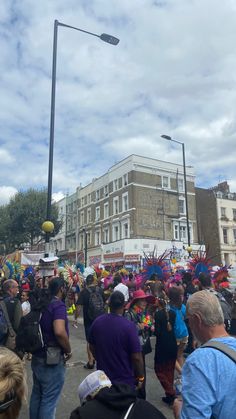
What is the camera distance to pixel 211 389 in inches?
72.5

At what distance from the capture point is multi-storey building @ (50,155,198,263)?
123 ft

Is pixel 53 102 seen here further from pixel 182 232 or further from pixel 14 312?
pixel 182 232

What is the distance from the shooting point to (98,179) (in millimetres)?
45719

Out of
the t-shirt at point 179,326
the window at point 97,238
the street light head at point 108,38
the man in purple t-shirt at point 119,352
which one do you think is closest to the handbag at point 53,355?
the man in purple t-shirt at point 119,352

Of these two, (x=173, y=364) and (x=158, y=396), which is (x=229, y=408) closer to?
(x=173, y=364)

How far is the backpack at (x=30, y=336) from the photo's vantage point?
12.6 ft

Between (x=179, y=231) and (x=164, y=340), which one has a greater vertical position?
(x=179, y=231)

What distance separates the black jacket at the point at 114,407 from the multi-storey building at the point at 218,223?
40323 mm

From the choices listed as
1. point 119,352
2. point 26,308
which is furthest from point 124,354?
point 26,308

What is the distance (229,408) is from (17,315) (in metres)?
3.75

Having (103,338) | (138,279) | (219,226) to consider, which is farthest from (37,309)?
(219,226)

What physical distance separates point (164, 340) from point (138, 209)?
3289cm

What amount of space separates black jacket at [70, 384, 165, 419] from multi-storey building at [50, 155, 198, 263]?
3219cm

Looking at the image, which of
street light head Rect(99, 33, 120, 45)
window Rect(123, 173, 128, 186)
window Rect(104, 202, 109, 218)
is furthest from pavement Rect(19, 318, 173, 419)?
window Rect(104, 202, 109, 218)
